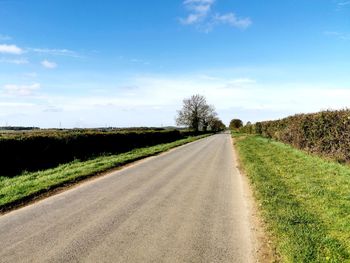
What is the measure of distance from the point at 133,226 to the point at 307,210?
4554 millimetres

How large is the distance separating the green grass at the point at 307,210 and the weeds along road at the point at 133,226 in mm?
689

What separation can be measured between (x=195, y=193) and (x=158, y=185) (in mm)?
1958

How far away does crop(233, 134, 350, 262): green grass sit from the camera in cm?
615

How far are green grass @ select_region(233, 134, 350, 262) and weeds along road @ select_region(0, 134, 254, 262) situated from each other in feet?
2.26

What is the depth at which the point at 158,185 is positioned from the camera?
42.8 feet

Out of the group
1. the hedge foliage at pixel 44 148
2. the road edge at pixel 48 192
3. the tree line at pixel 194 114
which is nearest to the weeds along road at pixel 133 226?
the road edge at pixel 48 192

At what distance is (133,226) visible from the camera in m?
7.72

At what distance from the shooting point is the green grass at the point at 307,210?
6152mm

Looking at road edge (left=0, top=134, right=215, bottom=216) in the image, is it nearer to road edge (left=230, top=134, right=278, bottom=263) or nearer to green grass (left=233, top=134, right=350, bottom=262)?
road edge (left=230, top=134, right=278, bottom=263)

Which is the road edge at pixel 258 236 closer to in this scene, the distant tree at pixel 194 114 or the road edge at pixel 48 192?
the road edge at pixel 48 192

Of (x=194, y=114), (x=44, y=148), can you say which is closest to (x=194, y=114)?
(x=194, y=114)

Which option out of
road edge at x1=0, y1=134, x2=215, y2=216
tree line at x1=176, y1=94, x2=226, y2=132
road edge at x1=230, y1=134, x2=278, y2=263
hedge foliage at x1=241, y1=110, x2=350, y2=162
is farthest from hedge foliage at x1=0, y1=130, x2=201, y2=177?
tree line at x1=176, y1=94, x2=226, y2=132

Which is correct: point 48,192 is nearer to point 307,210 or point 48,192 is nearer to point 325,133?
point 307,210

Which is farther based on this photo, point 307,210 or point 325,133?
point 325,133
